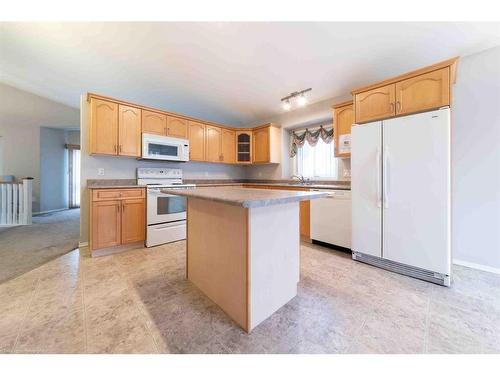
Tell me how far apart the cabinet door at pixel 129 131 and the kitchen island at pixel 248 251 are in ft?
6.58

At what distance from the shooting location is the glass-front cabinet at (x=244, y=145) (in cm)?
468

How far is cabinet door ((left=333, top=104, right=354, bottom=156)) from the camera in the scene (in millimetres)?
3018

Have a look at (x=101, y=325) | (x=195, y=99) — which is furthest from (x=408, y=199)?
(x=195, y=99)

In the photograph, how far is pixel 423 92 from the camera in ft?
6.65

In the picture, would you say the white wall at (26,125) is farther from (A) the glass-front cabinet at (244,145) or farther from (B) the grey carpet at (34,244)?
(A) the glass-front cabinet at (244,145)

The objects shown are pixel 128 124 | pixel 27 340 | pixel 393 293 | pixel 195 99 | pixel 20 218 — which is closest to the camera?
pixel 27 340

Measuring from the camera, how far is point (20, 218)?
15.0 ft

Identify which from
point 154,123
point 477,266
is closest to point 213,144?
point 154,123

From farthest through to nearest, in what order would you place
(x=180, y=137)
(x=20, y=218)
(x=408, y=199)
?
1. (x=20, y=218)
2. (x=180, y=137)
3. (x=408, y=199)

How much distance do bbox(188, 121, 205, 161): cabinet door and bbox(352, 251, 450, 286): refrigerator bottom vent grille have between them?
3.13m

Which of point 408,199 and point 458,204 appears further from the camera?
point 458,204

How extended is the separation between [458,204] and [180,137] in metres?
4.14

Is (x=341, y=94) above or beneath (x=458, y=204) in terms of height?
above

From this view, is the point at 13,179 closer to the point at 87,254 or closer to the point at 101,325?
the point at 87,254
